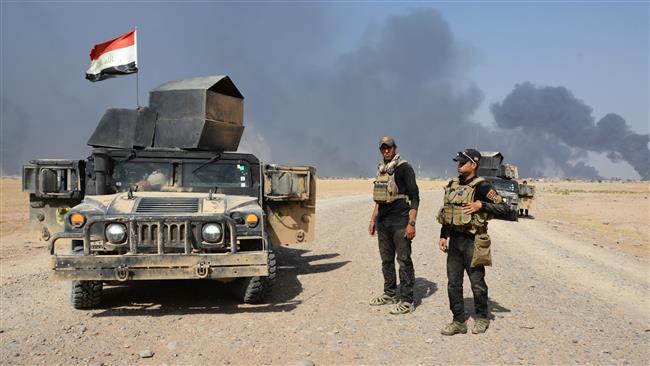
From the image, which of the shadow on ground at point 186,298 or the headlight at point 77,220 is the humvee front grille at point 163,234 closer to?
the headlight at point 77,220

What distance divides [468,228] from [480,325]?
3.37 feet

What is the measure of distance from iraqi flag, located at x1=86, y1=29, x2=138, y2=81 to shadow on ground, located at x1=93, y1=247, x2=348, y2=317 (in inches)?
193

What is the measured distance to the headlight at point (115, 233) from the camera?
235 inches

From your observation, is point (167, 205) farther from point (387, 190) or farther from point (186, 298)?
point (387, 190)

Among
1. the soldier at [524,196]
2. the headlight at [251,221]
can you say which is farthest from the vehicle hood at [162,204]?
the soldier at [524,196]

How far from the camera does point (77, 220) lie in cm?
612

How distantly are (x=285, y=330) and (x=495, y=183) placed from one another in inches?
743

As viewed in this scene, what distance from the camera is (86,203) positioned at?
259 inches

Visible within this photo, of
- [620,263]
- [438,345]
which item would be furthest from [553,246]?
[438,345]

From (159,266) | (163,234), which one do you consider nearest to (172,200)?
(163,234)

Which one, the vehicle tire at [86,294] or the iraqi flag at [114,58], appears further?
the iraqi flag at [114,58]

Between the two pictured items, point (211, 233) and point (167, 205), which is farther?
point (167, 205)

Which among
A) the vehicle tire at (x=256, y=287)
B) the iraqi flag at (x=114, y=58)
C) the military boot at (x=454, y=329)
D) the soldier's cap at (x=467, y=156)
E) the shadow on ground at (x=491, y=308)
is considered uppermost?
the iraqi flag at (x=114, y=58)

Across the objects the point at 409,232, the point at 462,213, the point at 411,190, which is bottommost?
the point at 409,232
